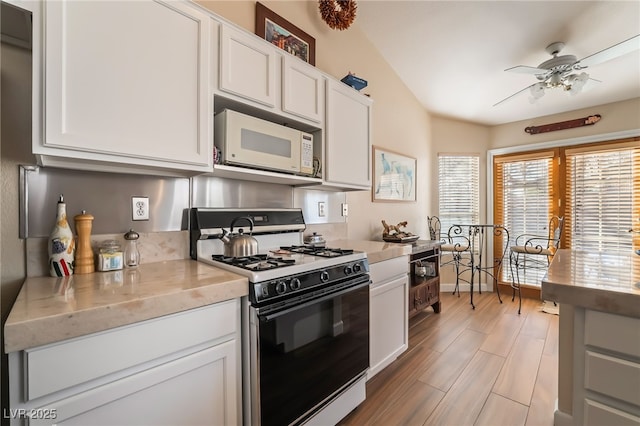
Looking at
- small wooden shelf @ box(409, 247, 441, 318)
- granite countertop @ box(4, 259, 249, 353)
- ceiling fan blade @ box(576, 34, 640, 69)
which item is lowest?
small wooden shelf @ box(409, 247, 441, 318)

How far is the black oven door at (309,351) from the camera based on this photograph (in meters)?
1.13

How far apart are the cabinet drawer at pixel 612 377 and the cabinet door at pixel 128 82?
1867 millimetres

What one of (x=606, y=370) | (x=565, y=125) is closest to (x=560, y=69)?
(x=565, y=125)

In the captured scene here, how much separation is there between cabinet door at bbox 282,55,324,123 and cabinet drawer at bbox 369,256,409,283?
110 centimetres

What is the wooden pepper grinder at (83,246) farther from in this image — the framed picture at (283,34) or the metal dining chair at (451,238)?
the metal dining chair at (451,238)

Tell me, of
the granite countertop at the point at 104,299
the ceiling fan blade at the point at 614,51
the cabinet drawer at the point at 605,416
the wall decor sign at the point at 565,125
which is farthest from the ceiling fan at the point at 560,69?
the granite countertop at the point at 104,299

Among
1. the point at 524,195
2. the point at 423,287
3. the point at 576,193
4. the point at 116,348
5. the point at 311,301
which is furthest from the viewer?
the point at 524,195

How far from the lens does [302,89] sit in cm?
178

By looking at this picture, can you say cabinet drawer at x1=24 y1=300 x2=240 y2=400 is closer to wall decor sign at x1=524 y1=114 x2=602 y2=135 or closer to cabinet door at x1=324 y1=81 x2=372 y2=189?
cabinet door at x1=324 y1=81 x2=372 y2=189

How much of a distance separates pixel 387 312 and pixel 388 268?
0.33 metres

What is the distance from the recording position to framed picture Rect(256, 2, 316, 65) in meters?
1.92

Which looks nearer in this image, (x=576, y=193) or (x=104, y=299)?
(x=104, y=299)

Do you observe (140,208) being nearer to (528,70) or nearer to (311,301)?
(311,301)

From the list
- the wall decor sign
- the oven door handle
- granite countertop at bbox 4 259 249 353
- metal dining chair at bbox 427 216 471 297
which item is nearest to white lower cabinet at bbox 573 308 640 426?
the oven door handle
